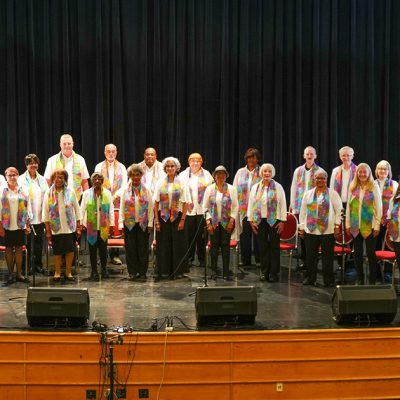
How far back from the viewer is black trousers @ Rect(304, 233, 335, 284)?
746 centimetres

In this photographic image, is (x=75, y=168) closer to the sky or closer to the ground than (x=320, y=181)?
closer to the sky

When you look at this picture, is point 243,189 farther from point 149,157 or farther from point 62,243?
point 62,243

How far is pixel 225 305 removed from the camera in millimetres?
5879

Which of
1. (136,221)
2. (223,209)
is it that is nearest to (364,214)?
(223,209)

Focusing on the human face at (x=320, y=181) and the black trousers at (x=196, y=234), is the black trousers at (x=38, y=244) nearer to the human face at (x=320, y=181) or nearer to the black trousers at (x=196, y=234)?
the black trousers at (x=196, y=234)

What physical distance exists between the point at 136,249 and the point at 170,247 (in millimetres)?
375

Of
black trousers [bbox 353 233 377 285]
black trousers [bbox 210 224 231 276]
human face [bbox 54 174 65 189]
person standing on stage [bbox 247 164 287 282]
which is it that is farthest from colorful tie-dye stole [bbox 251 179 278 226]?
human face [bbox 54 174 65 189]

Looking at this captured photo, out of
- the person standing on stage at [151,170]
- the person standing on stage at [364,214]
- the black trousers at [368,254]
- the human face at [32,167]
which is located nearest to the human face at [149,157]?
the person standing on stage at [151,170]

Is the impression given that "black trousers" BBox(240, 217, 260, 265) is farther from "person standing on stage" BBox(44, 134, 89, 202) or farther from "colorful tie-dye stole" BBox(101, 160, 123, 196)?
"person standing on stage" BBox(44, 134, 89, 202)

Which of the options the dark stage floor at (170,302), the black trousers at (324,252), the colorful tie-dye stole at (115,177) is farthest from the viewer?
the colorful tie-dye stole at (115,177)

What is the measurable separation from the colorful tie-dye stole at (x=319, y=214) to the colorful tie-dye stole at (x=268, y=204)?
0.44 metres

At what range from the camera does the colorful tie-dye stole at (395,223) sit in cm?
694

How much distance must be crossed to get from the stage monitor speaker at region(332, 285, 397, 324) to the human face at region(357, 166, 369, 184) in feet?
5.35

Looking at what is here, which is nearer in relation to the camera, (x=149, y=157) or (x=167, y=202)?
(x=167, y=202)
